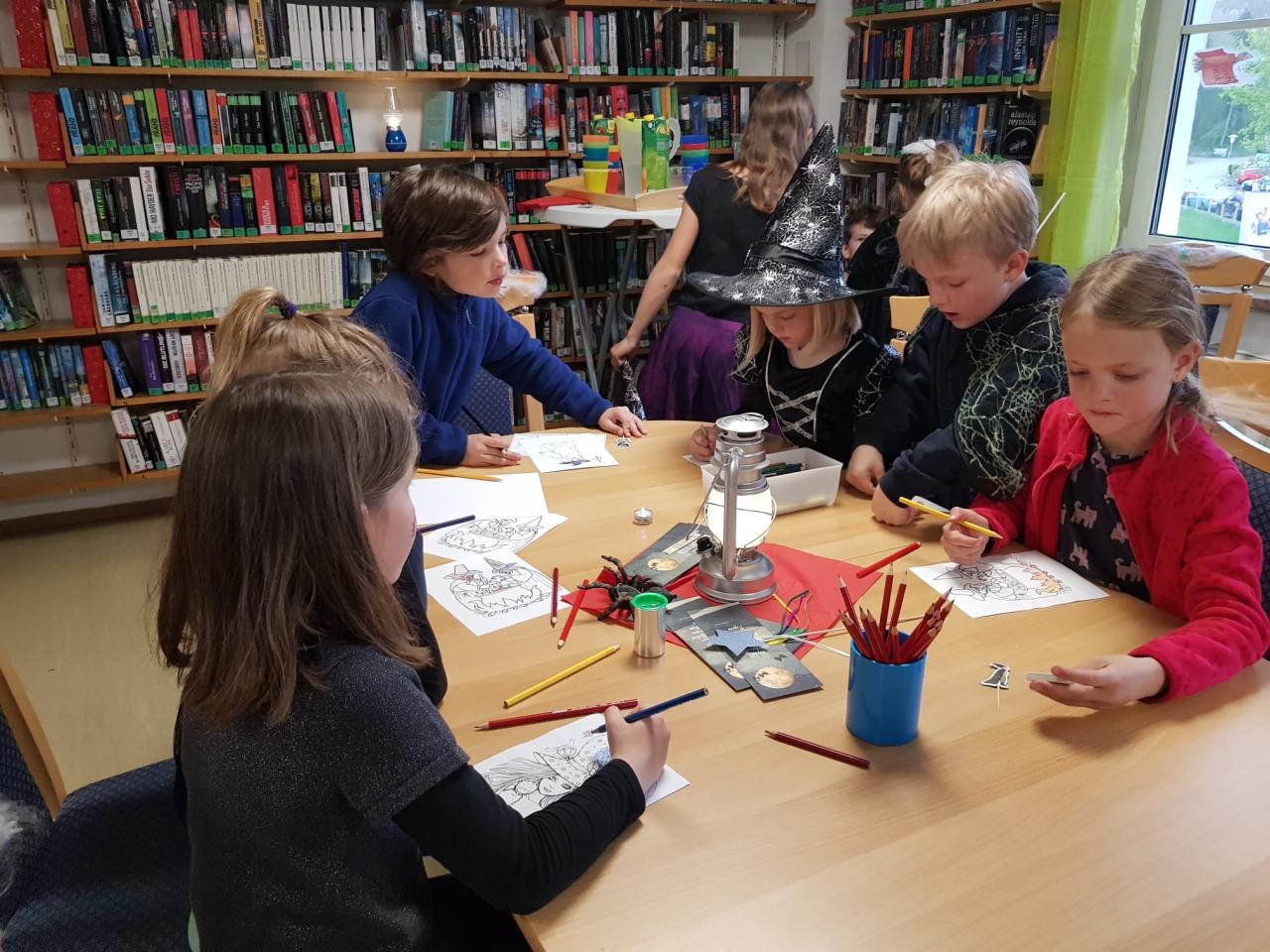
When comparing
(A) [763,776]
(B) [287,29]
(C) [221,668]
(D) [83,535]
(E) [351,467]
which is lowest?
(D) [83,535]

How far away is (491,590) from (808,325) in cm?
91

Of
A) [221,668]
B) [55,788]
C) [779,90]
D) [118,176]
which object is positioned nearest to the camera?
[221,668]

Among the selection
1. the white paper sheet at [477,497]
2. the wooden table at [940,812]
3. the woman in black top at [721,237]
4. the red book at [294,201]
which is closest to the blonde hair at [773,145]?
the woman in black top at [721,237]

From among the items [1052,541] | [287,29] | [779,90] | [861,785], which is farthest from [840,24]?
[861,785]

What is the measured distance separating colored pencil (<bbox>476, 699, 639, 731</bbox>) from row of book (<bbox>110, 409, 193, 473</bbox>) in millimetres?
3075

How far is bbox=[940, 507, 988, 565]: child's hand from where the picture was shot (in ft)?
4.49

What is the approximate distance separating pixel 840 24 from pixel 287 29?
2.50 m

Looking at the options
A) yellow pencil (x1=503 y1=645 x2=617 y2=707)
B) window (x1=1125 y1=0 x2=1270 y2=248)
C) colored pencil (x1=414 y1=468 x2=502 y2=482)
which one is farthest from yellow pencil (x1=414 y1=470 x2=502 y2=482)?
window (x1=1125 y1=0 x2=1270 y2=248)

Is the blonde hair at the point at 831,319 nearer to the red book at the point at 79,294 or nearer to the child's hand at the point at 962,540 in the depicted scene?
the child's hand at the point at 962,540

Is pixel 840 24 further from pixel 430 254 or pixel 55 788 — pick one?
pixel 55 788

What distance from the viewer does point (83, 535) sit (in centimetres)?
358

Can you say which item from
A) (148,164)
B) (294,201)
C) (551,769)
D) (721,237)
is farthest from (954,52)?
(551,769)

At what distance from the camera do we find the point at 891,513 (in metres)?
1.54

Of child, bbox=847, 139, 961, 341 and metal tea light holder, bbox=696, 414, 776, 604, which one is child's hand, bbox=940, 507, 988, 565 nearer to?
metal tea light holder, bbox=696, 414, 776, 604
